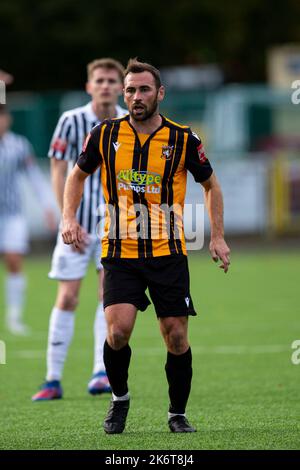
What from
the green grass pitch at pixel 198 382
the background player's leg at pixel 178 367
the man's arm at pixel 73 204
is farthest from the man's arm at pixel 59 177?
the background player's leg at pixel 178 367

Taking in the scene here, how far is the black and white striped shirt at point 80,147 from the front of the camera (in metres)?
8.87

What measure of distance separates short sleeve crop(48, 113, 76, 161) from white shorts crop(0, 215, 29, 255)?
468cm

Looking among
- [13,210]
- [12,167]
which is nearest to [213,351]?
[13,210]

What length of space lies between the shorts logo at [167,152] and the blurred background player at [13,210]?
627 cm

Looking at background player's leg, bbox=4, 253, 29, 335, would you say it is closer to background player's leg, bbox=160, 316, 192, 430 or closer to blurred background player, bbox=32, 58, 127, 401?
blurred background player, bbox=32, 58, 127, 401

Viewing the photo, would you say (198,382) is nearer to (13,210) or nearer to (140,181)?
(140,181)

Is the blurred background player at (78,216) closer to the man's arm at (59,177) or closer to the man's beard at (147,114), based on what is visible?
the man's arm at (59,177)

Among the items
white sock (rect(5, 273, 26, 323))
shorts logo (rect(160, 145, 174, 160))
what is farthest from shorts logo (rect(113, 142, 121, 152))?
white sock (rect(5, 273, 26, 323))

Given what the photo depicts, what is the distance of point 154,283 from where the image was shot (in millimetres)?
6938

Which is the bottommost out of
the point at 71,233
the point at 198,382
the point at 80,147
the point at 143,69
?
the point at 198,382

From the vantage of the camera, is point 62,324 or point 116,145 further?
point 62,324

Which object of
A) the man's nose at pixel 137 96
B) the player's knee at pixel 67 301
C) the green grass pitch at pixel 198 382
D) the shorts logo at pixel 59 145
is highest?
the man's nose at pixel 137 96

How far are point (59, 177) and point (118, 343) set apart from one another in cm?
218

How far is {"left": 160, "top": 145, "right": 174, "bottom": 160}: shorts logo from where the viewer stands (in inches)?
273
